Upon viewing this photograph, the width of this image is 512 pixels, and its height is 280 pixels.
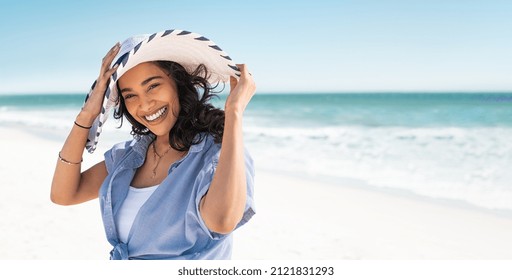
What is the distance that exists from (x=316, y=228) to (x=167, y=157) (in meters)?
3.33

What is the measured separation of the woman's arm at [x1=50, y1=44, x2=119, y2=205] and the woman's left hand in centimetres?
50

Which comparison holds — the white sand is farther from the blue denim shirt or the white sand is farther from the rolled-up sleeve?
the rolled-up sleeve

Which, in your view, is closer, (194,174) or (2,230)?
(194,174)

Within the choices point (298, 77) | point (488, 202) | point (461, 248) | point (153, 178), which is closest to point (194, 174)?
point (153, 178)

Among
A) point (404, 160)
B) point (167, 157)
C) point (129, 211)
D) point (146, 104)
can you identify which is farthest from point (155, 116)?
point (404, 160)

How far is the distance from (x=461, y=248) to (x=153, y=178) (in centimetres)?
357

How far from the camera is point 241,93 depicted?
1.71 m

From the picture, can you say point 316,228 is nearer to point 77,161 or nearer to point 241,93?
point 77,161

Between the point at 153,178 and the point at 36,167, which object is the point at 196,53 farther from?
the point at 36,167

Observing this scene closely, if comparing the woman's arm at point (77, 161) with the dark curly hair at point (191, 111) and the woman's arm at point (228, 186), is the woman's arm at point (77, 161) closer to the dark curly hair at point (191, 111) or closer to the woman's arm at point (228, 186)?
the dark curly hair at point (191, 111)

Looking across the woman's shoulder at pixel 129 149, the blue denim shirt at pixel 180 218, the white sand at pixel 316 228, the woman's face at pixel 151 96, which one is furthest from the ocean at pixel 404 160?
the blue denim shirt at pixel 180 218

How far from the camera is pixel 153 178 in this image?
6.42ft

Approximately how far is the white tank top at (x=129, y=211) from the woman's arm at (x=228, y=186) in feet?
1.03

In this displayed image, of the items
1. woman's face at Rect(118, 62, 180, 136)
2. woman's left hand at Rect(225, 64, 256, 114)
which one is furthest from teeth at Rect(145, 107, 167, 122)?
woman's left hand at Rect(225, 64, 256, 114)
